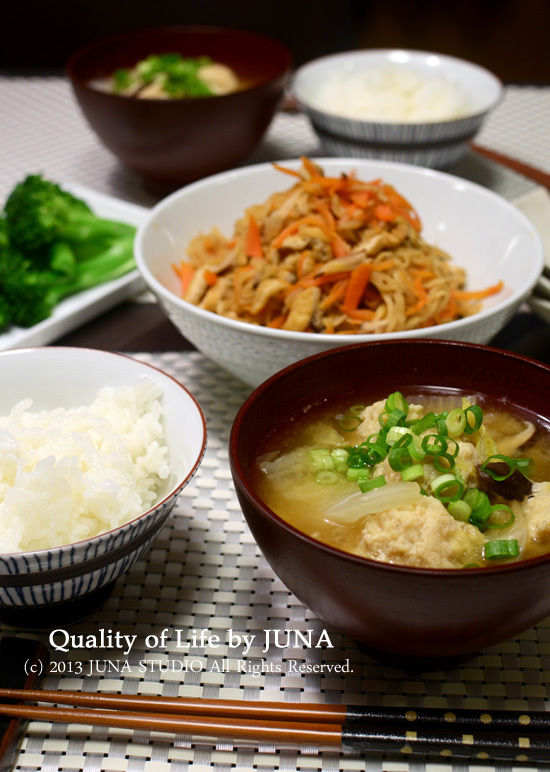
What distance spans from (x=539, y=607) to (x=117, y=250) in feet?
6.64

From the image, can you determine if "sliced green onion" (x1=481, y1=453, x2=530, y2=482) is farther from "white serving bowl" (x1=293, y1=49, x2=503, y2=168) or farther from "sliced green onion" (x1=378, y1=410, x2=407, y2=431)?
"white serving bowl" (x1=293, y1=49, x2=503, y2=168)

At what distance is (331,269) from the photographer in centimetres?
223

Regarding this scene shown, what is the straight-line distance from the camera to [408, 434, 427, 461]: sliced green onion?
1484mm

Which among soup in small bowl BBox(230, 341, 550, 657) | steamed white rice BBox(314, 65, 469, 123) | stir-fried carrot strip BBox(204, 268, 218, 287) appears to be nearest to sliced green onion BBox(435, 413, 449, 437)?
soup in small bowl BBox(230, 341, 550, 657)

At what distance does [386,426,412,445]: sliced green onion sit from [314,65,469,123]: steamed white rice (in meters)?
2.17

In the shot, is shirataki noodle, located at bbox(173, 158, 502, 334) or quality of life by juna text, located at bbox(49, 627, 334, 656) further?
shirataki noodle, located at bbox(173, 158, 502, 334)

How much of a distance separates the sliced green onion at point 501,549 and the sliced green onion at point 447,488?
107mm

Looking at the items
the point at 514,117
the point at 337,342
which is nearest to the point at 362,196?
the point at 337,342

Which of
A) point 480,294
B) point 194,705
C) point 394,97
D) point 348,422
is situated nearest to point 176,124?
point 394,97

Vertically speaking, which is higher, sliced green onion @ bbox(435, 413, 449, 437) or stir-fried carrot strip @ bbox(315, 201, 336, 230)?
sliced green onion @ bbox(435, 413, 449, 437)

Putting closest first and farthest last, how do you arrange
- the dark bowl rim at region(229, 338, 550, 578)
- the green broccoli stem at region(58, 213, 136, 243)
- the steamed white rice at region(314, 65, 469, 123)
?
the dark bowl rim at region(229, 338, 550, 578) → the green broccoli stem at region(58, 213, 136, 243) → the steamed white rice at region(314, 65, 469, 123)

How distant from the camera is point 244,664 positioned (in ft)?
5.11

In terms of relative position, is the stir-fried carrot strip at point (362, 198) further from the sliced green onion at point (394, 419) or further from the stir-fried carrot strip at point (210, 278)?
the sliced green onion at point (394, 419)

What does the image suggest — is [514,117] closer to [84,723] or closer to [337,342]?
[337,342]
